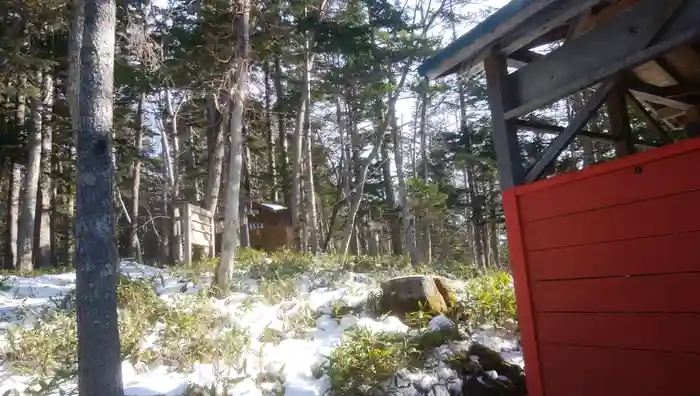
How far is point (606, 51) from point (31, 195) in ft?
44.5

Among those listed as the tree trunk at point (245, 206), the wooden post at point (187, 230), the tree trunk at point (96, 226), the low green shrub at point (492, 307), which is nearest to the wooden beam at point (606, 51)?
the low green shrub at point (492, 307)

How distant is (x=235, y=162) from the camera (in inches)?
323

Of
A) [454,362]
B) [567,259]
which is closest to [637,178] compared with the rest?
[567,259]

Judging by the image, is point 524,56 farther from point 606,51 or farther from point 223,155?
point 223,155

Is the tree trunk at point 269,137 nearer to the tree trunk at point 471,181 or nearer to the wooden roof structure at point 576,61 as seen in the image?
the tree trunk at point 471,181

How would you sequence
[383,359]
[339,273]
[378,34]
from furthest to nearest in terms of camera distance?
[378,34]
[339,273]
[383,359]

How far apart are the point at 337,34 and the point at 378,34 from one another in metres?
3.36

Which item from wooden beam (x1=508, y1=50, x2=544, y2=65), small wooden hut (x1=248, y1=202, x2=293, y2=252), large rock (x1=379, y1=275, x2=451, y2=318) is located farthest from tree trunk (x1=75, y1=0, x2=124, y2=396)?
small wooden hut (x1=248, y1=202, x2=293, y2=252)

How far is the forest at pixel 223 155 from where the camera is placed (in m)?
4.86

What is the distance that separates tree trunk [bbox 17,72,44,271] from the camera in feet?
39.9

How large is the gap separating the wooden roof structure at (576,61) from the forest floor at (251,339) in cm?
234

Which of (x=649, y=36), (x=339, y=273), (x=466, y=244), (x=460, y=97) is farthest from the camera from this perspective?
(x=466, y=244)

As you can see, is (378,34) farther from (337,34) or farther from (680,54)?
(680,54)

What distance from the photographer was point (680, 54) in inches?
175
